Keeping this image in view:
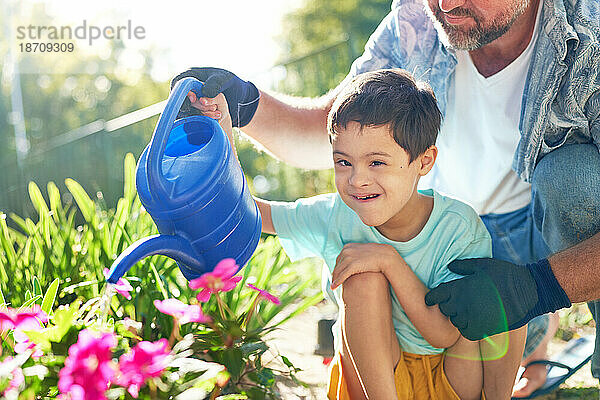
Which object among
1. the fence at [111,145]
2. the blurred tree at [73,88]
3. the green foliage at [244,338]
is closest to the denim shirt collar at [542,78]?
the green foliage at [244,338]

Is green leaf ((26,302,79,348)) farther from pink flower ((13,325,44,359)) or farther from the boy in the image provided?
the boy

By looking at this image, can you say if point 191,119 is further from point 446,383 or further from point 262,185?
point 262,185

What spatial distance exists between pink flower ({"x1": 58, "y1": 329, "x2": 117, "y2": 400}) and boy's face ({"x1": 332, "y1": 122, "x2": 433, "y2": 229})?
635 mm

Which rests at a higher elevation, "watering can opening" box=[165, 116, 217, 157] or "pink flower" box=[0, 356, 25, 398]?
"watering can opening" box=[165, 116, 217, 157]

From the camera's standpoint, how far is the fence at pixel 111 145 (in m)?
4.63

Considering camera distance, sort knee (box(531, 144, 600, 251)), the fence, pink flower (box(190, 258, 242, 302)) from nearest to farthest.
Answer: pink flower (box(190, 258, 242, 302)) → knee (box(531, 144, 600, 251)) → the fence

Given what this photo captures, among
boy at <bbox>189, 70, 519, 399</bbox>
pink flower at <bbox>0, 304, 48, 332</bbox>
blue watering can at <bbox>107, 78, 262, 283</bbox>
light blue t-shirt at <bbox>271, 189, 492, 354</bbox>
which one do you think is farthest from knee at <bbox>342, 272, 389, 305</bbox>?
pink flower at <bbox>0, 304, 48, 332</bbox>

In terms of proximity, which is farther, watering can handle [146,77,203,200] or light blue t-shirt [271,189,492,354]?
light blue t-shirt [271,189,492,354]

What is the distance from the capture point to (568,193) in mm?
1621

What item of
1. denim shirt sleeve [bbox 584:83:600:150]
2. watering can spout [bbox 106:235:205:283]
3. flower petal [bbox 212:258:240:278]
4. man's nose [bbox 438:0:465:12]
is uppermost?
man's nose [bbox 438:0:465:12]

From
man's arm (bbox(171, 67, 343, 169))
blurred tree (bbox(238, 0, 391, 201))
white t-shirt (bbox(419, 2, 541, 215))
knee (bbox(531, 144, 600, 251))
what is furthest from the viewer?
blurred tree (bbox(238, 0, 391, 201))

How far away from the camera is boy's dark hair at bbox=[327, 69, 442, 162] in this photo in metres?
1.41

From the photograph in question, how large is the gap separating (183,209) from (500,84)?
1.05 metres

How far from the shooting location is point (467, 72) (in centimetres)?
191
